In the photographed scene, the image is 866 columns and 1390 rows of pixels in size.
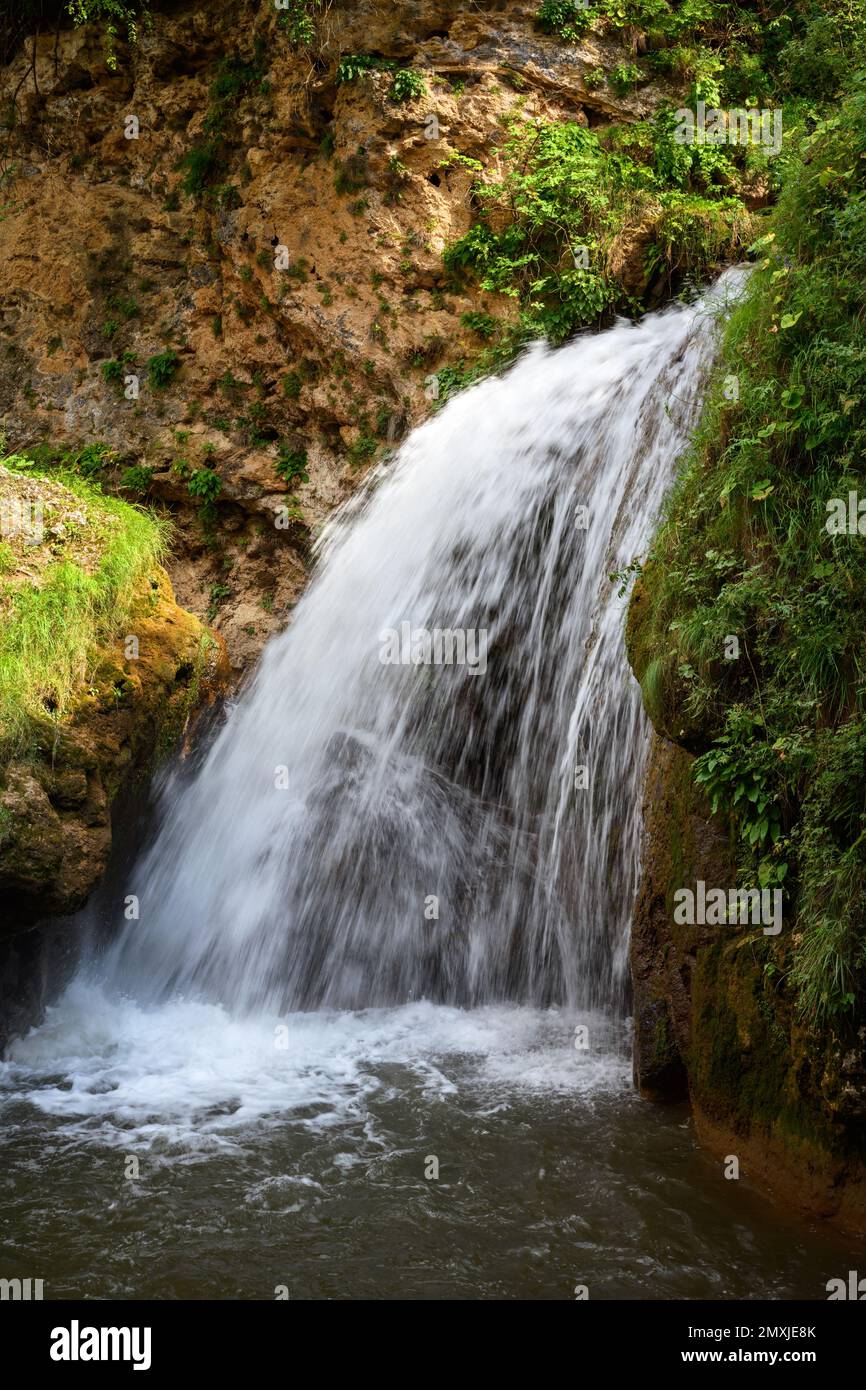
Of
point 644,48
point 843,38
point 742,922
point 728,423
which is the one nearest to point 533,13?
point 644,48

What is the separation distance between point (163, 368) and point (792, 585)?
9.23 metres

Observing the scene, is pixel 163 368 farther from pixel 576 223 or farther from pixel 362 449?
pixel 576 223

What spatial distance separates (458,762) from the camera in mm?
8172

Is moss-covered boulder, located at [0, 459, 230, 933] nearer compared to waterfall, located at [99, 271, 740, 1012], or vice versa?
moss-covered boulder, located at [0, 459, 230, 933]

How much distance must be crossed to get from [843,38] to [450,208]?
4.50 m

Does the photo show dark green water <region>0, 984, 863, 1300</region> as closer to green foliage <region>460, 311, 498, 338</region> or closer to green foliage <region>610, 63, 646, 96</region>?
green foliage <region>460, 311, 498, 338</region>

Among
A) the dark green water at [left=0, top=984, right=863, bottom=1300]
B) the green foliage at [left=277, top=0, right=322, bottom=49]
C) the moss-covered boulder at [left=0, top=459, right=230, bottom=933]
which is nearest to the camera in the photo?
the dark green water at [left=0, top=984, right=863, bottom=1300]

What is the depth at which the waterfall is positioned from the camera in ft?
22.9

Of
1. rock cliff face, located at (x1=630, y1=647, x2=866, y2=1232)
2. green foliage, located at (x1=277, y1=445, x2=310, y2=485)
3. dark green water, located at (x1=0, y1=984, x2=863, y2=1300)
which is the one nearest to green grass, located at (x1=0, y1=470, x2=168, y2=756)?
dark green water, located at (x1=0, y1=984, x2=863, y2=1300)

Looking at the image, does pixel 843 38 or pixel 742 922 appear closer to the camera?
pixel 742 922

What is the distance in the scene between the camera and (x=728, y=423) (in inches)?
212

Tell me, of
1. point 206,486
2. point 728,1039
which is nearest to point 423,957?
point 728,1039

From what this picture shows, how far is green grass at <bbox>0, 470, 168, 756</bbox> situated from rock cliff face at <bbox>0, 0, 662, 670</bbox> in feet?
12.3
